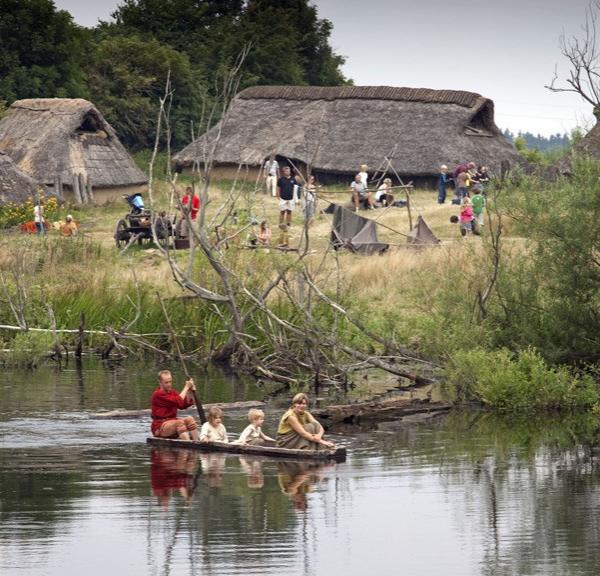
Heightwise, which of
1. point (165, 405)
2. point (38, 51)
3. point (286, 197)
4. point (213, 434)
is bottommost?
point (213, 434)

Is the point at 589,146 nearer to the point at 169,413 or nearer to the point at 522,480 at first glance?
the point at 169,413

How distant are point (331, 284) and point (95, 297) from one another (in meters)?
5.09

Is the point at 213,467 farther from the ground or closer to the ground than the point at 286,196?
closer to the ground

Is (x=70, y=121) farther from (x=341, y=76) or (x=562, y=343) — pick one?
(x=562, y=343)

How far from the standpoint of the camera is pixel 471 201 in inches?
1768

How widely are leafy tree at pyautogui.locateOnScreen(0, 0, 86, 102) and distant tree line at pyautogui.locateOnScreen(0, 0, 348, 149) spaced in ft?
0.12

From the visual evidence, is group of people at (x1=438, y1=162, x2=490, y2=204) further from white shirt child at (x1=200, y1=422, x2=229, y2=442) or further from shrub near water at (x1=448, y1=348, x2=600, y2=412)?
white shirt child at (x1=200, y1=422, x2=229, y2=442)

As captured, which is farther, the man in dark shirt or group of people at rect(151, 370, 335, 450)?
the man in dark shirt

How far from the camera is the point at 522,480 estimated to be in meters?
21.3

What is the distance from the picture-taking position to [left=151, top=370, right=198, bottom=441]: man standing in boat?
77.0 feet

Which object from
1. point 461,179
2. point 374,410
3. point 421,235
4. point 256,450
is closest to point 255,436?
point 256,450

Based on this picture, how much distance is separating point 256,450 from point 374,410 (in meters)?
3.99

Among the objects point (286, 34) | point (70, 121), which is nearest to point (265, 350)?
point (70, 121)

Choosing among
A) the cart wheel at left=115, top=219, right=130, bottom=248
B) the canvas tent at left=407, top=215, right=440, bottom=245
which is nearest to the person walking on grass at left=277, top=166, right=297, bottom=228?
the canvas tent at left=407, top=215, right=440, bottom=245
